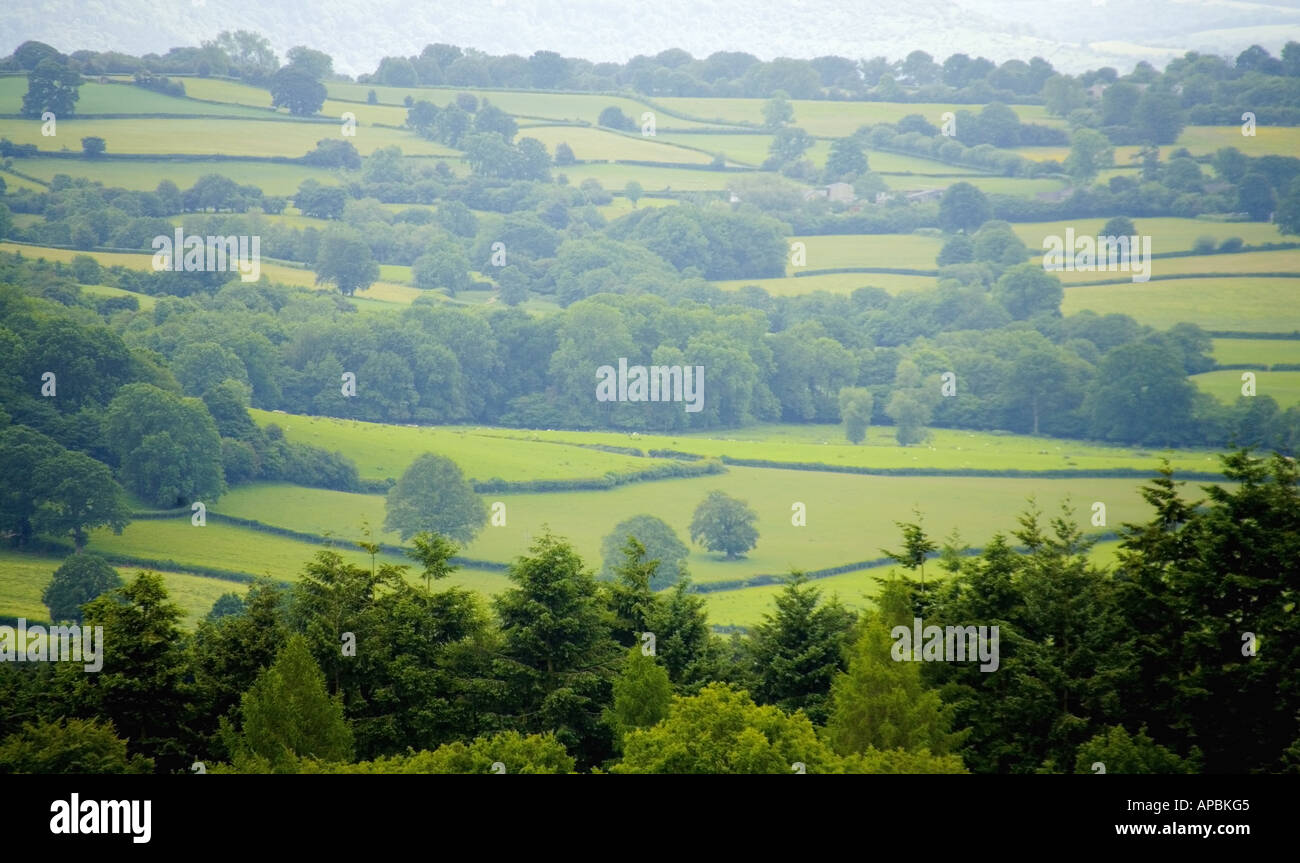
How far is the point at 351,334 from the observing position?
17862 cm

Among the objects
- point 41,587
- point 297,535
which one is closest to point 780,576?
point 297,535

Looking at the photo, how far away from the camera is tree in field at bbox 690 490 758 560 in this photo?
114062 millimetres

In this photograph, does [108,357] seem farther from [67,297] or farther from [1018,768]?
[1018,768]

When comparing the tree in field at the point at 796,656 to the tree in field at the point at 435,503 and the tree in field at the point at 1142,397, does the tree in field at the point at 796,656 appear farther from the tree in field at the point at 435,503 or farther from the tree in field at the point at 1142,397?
the tree in field at the point at 1142,397

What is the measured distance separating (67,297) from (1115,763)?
145m

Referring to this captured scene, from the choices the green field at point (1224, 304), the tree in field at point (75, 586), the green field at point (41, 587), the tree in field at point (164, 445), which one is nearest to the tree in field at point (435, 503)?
the tree in field at point (164, 445)

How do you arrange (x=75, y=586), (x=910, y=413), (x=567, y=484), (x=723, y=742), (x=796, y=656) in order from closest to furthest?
(x=723, y=742) → (x=796, y=656) → (x=75, y=586) → (x=567, y=484) → (x=910, y=413)

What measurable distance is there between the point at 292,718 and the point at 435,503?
7991 centimetres

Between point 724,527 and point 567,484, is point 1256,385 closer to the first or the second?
point 724,527

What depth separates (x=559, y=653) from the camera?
47250mm

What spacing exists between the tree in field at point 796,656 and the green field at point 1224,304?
5572 inches

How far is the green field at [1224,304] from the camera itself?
179 metres

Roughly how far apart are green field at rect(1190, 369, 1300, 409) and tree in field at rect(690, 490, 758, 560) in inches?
2773
